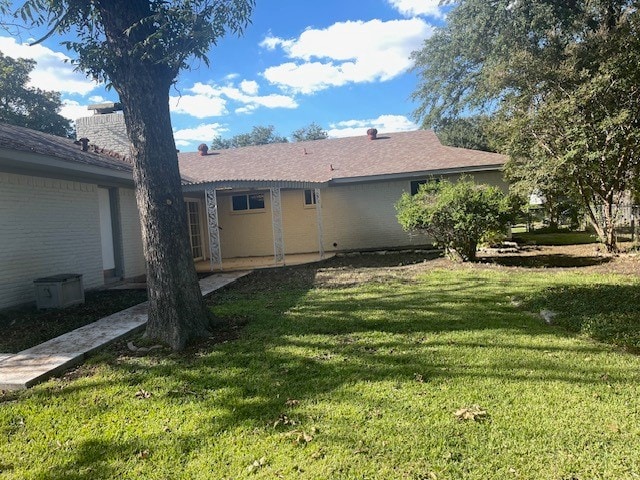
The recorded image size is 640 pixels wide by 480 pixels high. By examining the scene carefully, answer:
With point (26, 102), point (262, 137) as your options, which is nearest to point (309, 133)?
point (262, 137)

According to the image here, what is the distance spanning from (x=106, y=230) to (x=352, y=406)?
30.1 feet

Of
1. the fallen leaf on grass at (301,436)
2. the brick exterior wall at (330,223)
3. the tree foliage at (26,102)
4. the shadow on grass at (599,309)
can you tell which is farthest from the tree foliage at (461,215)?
the tree foliage at (26,102)

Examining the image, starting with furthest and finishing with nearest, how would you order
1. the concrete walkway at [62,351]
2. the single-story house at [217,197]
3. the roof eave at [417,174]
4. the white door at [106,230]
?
1. the roof eave at [417,174]
2. the white door at [106,230]
3. the single-story house at [217,197]
4. the concrete walkway at [62,351]

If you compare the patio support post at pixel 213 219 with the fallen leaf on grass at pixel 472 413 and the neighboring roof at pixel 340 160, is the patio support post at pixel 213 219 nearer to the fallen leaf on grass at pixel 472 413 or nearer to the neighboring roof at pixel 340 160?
the neighboring roof at pixel 340 160

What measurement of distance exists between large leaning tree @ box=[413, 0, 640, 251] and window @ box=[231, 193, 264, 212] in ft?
26.5

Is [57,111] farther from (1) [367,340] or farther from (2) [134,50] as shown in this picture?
(1) [367,340]

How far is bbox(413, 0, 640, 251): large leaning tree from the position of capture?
9.54 meters

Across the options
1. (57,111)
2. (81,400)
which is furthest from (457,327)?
(57,111)

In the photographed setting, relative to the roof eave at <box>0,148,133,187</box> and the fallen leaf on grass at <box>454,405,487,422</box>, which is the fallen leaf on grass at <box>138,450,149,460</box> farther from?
the roof eave at <box>0,148,133,187</box>

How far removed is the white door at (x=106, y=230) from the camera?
33.6 ft

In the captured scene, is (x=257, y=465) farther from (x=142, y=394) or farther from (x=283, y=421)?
(x=142, y=394)

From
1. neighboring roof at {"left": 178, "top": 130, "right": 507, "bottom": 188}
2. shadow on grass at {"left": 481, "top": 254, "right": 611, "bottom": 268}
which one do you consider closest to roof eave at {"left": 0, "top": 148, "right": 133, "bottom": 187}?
neighboring roof at {"left": 178, "top": 130, "right": 507, "bottom": 188}

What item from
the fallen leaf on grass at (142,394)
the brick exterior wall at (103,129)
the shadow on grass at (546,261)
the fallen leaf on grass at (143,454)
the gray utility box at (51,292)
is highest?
the brick exterior wall at (103,129)

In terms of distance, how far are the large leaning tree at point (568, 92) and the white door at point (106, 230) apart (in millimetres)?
10339
